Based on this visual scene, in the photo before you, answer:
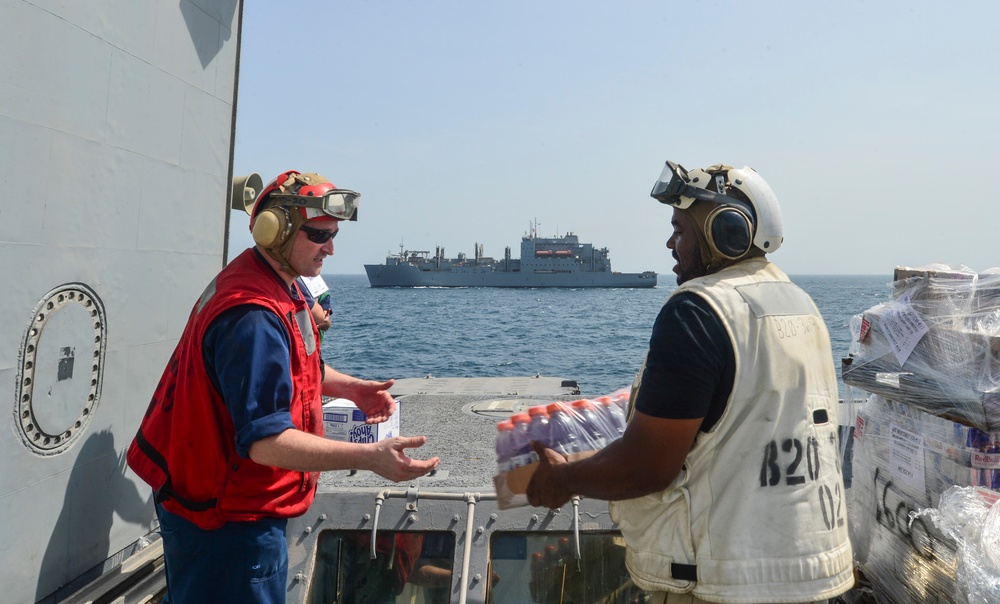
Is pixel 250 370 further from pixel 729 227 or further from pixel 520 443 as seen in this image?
pixel 729 227

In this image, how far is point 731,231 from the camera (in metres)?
2.12

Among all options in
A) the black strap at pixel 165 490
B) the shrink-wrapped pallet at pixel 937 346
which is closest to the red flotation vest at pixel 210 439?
the black strap at pixel 165 490

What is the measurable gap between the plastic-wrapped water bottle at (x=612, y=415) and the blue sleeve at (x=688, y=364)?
620 millimetres

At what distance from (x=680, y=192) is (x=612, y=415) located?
2.76 feet

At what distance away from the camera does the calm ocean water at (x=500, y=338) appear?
2823cm

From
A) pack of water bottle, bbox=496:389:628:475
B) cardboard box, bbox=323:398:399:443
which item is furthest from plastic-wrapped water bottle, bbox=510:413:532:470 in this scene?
cardboard box, bbox=323:398:399:443

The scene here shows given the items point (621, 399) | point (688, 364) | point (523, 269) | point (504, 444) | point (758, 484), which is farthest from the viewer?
point (523, 269)

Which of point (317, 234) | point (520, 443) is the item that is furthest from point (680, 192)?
point (317, 234)

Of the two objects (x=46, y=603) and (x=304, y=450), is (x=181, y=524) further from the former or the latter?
(x=46, y=603)

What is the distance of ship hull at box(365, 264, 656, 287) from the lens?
99875 mm

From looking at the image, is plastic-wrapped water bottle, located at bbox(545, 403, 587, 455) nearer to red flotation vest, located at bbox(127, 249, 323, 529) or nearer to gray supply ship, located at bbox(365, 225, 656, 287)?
red flotation vest, located at bbox(127, 249, 323, 529)

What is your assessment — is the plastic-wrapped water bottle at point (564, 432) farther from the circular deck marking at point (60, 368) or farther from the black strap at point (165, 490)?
the circular deck marking at point (60, 368)

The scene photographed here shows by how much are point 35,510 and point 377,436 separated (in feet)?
5.31

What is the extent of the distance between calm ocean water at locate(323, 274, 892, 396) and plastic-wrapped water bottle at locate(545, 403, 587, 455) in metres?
4.30
